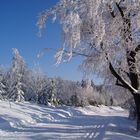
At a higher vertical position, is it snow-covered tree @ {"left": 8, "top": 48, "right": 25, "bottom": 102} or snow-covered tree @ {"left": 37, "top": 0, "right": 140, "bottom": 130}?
snow-covered tree @ {"left": 37, "top": 0, "right": 140, "bottom": 130}

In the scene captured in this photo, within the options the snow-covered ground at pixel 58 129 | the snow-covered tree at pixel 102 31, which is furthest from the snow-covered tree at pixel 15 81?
the snow-covered tree at pixel 102 31

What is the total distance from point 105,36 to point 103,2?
150 cm

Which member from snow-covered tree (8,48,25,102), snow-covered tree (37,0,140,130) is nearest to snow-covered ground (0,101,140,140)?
snow-covered tree (37,0,140,130)

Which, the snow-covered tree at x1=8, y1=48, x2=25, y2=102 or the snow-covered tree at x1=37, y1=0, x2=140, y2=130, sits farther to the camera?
the snow-covered tree at x1=8, y1=48, x2=25, y2=102

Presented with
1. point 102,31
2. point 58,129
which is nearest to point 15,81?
point 58,129

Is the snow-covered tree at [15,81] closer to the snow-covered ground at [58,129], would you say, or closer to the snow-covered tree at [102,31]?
the snow-covered ground at [58,129]

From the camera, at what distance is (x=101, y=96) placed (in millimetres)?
121438

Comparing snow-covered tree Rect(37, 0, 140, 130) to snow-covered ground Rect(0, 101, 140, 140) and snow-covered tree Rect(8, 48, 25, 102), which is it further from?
snow-covered tree Rect(8, 48, 25, 102)

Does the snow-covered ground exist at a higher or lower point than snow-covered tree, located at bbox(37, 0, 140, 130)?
lower

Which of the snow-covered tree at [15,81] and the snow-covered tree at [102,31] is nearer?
the snow-covered tree at [102,31]

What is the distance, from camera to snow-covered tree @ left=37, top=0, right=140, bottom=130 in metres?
15.2

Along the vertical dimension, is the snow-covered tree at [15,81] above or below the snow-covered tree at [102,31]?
below

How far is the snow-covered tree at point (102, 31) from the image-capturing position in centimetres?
1522

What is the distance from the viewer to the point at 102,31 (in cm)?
1518
